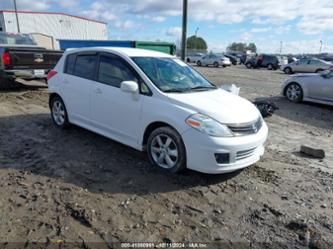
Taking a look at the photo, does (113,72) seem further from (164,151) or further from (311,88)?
(311,88)

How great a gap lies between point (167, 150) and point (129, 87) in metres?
1.07

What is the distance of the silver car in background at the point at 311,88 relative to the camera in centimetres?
973

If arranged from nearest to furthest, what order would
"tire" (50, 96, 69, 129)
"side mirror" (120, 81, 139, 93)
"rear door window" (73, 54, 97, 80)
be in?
"side mirror" (120, 81, 139, 93) → "rear door window" (73, 54, 97, 80) → "tire" (50, 96, 69, 129)

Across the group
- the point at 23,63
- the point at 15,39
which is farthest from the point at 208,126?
the point at 15,39

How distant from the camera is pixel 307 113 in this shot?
9.30m

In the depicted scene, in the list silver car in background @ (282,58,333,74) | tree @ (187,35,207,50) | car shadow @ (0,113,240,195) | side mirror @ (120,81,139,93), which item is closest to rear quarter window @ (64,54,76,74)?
car shadow @ (0,113,240,195)

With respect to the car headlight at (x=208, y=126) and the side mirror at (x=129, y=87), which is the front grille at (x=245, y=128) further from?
the side mirror at (x=129, y=87)

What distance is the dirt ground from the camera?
310cm

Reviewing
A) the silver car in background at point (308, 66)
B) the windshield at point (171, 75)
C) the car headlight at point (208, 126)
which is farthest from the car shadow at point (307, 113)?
the silver car in background at point (308, 66)

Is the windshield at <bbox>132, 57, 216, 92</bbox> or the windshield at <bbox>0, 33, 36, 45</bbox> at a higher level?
the windshield at <bbox>0, 33, 36, 45</bbox>

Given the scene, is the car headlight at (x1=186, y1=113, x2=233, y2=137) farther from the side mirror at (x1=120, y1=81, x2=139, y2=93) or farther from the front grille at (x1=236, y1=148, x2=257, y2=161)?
the side mirror at (x1=120, y1=81, x2=139, y2=93)

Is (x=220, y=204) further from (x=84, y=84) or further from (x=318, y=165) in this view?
(x=84, y=84)

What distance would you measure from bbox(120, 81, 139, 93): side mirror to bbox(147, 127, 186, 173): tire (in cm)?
69

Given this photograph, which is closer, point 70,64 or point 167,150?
point 167,150
